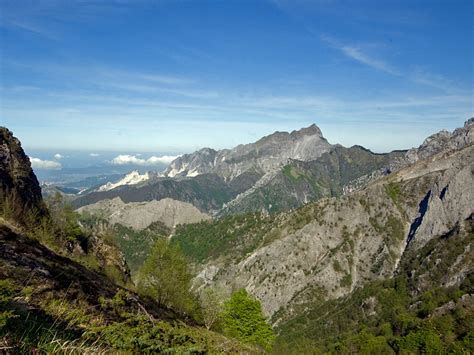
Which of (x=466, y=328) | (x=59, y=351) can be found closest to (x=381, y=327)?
(x=466, y=328)

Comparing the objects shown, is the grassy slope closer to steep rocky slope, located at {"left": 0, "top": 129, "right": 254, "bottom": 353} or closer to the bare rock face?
steep rocky slope, located at {"left": 0, "top": 129, "right": 254, "bottom": 353}

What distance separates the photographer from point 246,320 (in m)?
53.9

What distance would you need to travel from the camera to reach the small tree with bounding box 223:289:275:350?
174 ft

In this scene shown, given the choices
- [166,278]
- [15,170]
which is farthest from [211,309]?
[15,170]

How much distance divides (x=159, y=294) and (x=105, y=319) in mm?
31703

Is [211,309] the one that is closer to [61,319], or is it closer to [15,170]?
[61,319]

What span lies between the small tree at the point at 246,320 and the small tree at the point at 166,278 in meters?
7.71

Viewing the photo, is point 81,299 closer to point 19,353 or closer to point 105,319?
point 105,319

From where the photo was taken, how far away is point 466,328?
145 meters

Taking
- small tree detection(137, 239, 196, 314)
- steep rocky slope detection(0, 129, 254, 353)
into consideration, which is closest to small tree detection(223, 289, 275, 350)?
small tree detection(137, 239, 196, 314)

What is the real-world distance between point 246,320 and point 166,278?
50.3 feet

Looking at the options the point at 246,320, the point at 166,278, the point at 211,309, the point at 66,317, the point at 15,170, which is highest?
Result: the point at 15,170

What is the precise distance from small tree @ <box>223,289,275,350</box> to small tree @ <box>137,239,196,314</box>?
7.71 meters

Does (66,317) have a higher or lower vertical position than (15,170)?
lower
